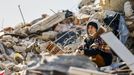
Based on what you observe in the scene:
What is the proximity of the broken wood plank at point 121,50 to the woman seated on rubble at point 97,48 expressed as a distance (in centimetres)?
55

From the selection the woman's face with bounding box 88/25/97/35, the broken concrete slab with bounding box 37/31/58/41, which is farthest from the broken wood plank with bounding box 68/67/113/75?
the broken concrete slab with bounding box 37/31/58/41

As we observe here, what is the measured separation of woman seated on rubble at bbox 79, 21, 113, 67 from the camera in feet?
25.5

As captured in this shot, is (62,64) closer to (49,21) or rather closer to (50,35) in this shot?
(50,35)

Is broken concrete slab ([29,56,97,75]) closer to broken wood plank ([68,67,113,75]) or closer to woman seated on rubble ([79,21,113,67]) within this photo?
broken wood plank ([68,67,113,75])

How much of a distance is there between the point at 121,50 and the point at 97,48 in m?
1.01

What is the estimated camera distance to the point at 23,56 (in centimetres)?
1274

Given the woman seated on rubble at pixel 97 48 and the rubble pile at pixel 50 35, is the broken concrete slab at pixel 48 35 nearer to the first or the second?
the rubble pile at pixel 50 35

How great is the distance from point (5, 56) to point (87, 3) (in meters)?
5.81

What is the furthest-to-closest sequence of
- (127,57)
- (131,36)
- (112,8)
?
(112,8), (131,36), (127,57)

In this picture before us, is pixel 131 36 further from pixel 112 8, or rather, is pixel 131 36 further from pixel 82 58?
pixel 82 58

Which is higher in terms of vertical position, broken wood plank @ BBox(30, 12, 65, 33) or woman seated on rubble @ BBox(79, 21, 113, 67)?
broken wood plank @ BBox(30, 12, 65, 33)

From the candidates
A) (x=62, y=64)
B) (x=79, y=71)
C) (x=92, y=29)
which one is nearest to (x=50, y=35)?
(x=92, y=29)

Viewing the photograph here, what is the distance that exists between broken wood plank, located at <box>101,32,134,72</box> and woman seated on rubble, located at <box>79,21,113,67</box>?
550 millimetres

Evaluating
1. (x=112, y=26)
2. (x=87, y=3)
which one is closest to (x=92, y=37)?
(x=112, y=26)
